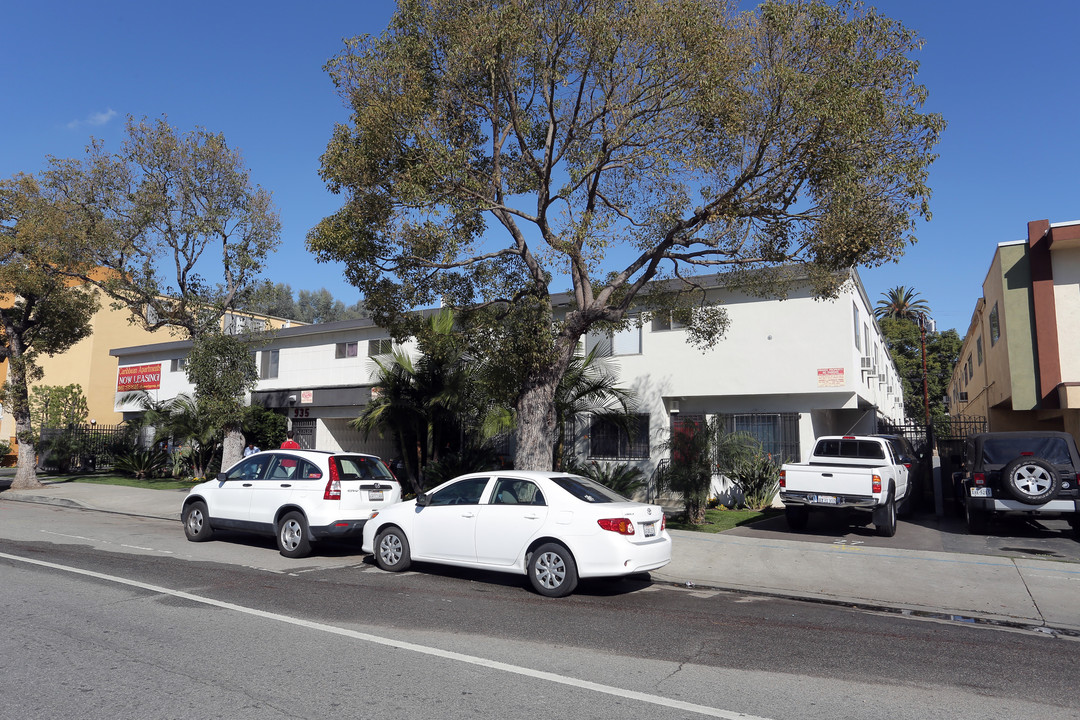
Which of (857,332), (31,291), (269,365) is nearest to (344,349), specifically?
(269,365)

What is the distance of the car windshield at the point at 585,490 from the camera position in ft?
28.8

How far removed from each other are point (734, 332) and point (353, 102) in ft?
36.3

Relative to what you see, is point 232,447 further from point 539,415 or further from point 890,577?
point 890,577

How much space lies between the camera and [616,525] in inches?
325

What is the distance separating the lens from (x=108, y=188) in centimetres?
2152

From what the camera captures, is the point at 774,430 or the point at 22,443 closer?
the point at 774,430

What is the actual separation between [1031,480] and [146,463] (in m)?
27.0

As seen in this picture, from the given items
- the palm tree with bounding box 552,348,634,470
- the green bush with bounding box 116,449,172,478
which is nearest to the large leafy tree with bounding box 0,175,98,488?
the green bush with bounding box 116,449,172,478

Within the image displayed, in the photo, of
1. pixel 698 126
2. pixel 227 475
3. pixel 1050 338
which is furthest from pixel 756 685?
pixel 1050 338

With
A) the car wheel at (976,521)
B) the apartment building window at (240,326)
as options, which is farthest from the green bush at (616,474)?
the apartment building window at (240,326)

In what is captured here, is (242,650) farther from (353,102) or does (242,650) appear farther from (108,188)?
(108,188)

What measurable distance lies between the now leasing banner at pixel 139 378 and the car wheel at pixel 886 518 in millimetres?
30026

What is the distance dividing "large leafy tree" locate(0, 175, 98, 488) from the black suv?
77.0ft

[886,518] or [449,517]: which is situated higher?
[449,517]
